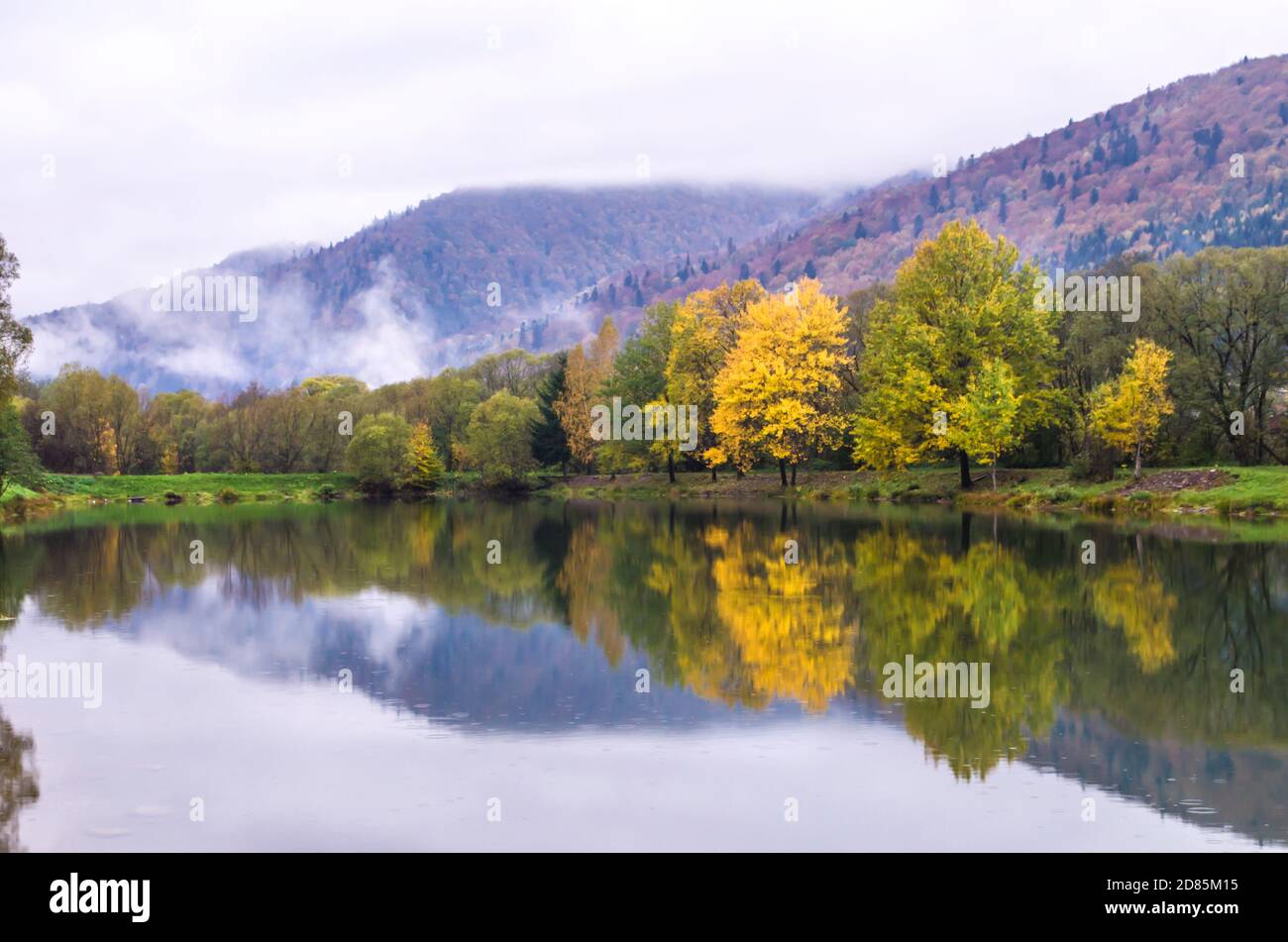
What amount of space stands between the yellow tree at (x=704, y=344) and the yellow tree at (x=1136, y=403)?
23.5 m

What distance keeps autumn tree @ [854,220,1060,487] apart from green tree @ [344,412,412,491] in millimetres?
42381

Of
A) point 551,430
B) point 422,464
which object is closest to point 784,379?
point 551,430

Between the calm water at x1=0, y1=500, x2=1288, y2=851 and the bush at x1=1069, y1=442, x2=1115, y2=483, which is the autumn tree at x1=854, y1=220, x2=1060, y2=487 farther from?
the calm water at x1=0, y1=500, x2=1288, y2=851

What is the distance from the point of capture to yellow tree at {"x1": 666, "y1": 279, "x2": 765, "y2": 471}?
68812 millimetres

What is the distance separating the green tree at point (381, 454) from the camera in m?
87.9

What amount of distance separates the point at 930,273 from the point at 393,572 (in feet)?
118

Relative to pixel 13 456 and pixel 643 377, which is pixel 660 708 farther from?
pixel 13 456

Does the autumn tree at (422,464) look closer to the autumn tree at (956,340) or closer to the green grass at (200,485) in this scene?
the green grass at (200,485)

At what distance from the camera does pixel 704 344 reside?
2709 inches

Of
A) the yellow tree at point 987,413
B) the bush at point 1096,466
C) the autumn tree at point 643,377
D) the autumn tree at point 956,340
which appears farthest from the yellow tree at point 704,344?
the bush at point 1096,466

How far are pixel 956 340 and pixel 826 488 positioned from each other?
1251 centimetres

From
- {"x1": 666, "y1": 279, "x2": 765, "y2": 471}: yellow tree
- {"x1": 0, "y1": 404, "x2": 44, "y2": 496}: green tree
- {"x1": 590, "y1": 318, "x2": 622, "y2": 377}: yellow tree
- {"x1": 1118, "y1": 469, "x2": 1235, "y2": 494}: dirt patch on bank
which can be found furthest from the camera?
{"x1": 590, "y1": 318, "x2": 622, "y2": 377}: yellow tree

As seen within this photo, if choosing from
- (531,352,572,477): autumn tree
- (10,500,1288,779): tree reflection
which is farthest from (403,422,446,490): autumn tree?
(10,500,1288,779): tree reflection

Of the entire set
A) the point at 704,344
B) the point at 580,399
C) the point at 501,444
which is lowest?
the point at 501,444
